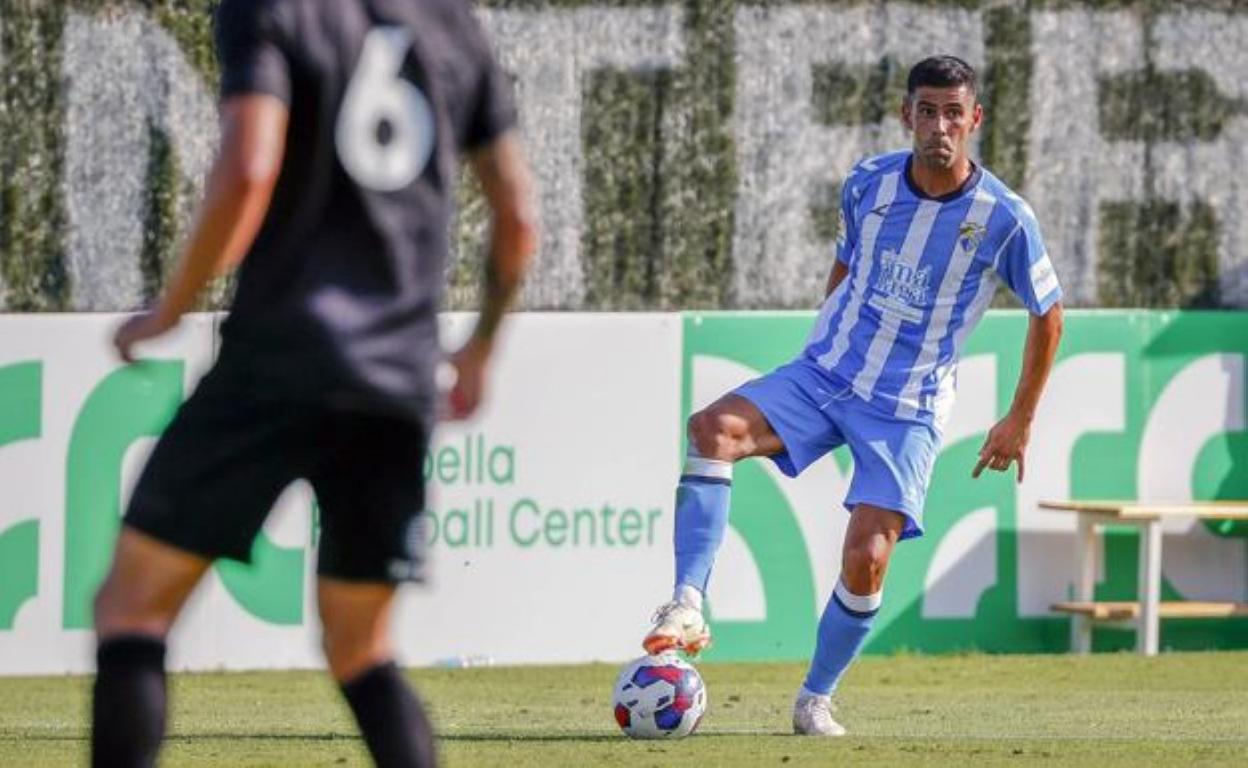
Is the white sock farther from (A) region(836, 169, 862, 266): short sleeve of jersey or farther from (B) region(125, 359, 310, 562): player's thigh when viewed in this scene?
(B) region(125, 359, 310, 562): player's thigh

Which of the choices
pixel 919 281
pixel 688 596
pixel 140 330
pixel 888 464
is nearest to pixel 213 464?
pixel 140 330

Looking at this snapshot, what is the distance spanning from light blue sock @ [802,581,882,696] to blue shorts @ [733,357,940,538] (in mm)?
287

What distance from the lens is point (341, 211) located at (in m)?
4.65

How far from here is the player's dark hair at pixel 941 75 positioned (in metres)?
8.49

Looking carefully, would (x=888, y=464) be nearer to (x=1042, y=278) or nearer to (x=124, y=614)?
(x=1042, y=278)

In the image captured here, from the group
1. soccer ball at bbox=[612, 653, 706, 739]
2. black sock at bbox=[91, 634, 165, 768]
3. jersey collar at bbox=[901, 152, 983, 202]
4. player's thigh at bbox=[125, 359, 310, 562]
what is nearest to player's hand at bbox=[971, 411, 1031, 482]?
jersey collar at bbox=[901, 152, 983, 202]

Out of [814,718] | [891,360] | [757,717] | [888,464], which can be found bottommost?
[757,717]

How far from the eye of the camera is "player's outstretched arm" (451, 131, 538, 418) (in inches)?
194

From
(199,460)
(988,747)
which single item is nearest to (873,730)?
(988,747)

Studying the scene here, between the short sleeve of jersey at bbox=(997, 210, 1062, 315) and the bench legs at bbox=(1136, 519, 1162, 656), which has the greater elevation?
→ the short sleeve of jersey at bbox=(997, 210, 1062, 315)

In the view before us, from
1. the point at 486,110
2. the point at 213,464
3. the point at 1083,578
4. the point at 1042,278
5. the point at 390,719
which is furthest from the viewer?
the point at 1083,578

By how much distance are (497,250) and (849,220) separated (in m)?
4.08

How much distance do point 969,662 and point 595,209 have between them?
8.98 feet

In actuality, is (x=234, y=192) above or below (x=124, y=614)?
above
